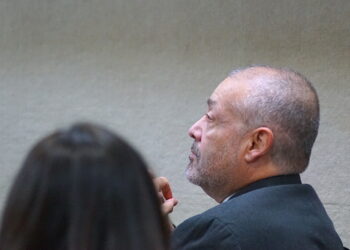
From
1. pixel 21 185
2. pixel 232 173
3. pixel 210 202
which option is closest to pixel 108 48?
pixel 210 202

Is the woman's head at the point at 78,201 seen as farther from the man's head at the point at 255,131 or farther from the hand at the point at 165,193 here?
the man's head at the point at 255,131

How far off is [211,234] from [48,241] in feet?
2.27

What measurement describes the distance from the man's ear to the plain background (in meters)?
1.26

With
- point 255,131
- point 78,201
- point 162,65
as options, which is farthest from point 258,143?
point 162,65

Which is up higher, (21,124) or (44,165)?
(44,165)

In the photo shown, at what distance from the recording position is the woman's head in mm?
1025

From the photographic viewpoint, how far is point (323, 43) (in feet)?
10.9

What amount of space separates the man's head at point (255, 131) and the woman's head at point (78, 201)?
0.90 meters

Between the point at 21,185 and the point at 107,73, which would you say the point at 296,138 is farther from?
the point at 107,73

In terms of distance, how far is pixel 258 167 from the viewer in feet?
6.28

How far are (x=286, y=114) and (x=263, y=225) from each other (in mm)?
391

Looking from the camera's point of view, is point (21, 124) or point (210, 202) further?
point (21, 124)

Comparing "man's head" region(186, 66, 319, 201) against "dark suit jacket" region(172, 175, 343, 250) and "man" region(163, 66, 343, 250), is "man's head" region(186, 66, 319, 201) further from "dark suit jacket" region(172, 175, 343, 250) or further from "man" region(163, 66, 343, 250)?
"dark suit jacket" region(172, 175, 343, 250)

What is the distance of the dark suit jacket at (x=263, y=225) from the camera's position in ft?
5.41
